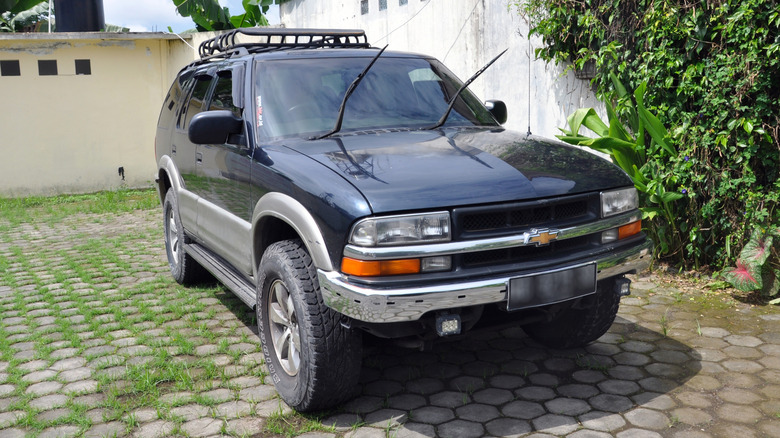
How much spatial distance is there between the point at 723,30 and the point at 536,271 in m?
3.07

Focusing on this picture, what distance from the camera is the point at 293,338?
154 inches

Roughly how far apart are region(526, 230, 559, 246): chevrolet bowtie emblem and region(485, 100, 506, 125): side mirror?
198 cm

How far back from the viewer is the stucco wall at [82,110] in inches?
489

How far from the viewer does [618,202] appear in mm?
3893

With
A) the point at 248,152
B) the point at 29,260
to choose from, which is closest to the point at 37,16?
the point at 29,260

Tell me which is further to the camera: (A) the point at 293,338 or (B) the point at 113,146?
(B) the point at 113,146

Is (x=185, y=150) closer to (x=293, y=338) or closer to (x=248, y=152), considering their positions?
(x=248, y=152)

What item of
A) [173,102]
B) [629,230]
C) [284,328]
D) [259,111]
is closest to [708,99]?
[629,230]

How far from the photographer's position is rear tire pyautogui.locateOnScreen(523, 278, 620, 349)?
4.27m

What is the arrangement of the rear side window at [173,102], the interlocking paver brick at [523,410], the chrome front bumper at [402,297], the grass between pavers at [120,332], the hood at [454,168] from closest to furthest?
the chrome front bumper at [402,297], the hood at [454,168], the interlocking paver brick at [523,410], the grass between pavers at [120,332], the rear side window at [173,102]

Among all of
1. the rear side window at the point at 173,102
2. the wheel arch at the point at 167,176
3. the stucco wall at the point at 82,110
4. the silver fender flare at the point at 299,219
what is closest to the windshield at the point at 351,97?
the silver fender flare at the point at 299,219

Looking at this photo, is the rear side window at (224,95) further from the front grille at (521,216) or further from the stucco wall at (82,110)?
the stucco wall at (82,110)

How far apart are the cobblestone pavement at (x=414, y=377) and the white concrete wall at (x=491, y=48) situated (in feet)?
6.94

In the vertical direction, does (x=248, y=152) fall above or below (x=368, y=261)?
above
